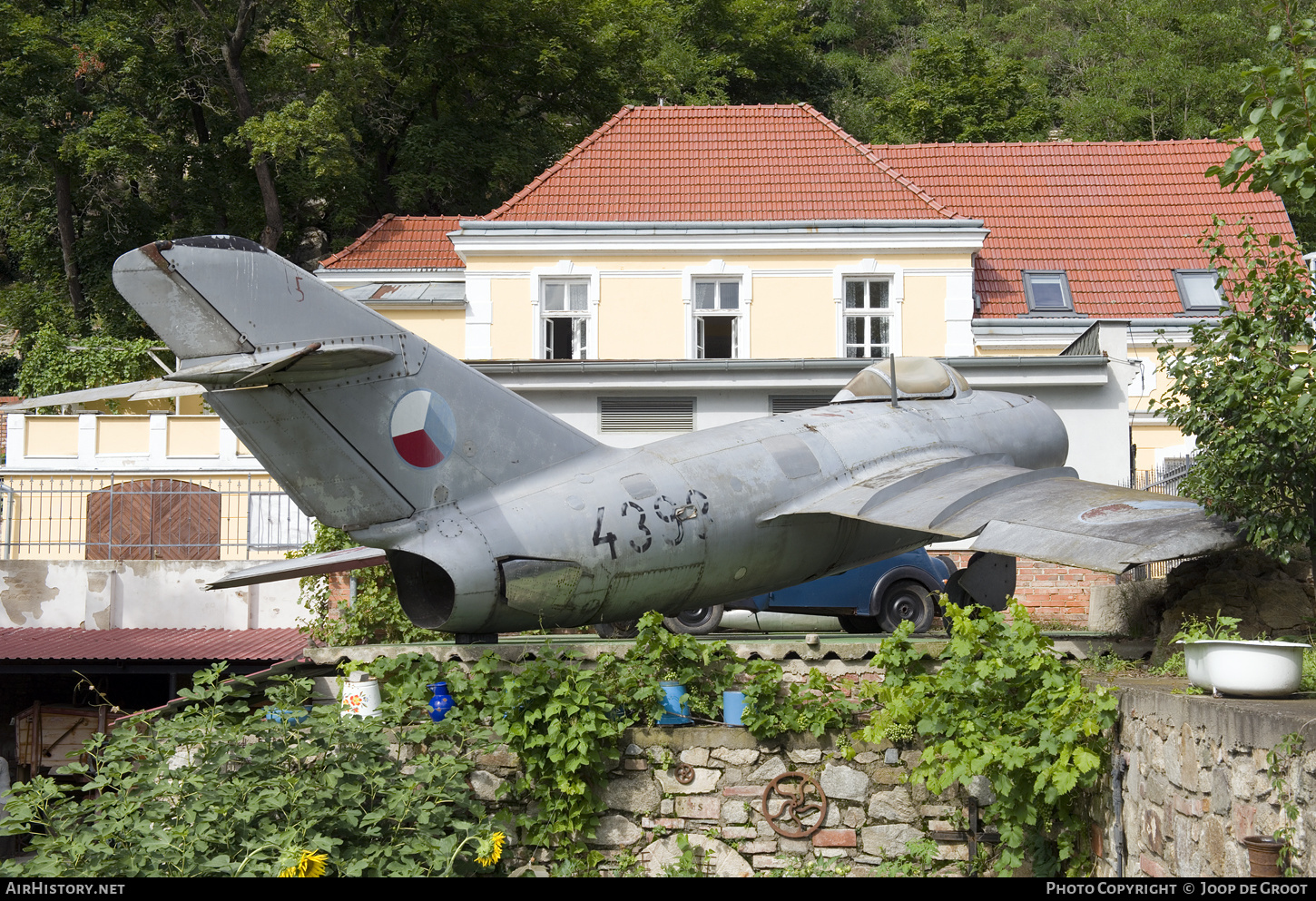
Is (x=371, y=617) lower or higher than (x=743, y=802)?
higher

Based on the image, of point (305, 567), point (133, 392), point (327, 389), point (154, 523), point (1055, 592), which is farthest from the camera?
point (154, 523)

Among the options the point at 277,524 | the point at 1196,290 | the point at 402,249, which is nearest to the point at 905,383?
the point at 277,524

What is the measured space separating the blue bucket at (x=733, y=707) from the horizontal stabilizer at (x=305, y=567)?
357 cm

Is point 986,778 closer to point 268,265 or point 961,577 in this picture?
point 961,577

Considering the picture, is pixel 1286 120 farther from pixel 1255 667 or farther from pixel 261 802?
pixel 261 802

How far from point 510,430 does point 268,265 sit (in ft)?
7.84

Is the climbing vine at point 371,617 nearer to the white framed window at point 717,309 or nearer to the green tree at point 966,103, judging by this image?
the white framed window at point 717,309

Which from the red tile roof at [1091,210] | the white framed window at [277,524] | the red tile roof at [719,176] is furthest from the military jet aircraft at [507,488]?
the red tile roof at [1091,210]

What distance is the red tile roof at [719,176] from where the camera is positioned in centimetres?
2353

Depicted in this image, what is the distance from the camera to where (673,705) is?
9469 mm

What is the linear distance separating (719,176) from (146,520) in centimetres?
1318

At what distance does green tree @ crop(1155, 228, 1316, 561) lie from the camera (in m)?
8.69
